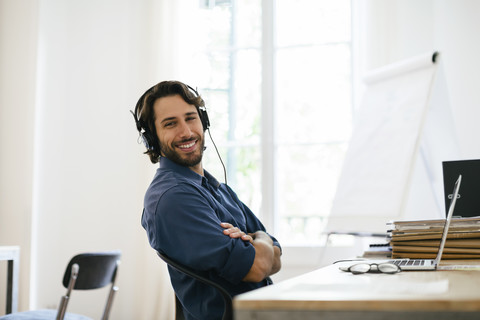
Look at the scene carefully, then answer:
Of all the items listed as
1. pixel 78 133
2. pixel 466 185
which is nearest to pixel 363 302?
pixel 466 185

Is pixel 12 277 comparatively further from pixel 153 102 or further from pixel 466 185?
pixel 466 185

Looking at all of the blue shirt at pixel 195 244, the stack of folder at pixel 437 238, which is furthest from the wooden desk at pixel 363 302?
the stack of folder at pixel 437 238

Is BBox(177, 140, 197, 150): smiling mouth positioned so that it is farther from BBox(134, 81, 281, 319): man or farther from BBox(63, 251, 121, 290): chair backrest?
BBox(63, 251, 121, 290): chair backrest

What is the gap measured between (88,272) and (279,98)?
1.98 meters

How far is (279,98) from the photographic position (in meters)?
3.90

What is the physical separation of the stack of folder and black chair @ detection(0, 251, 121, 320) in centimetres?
134

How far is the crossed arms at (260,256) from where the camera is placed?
5.15ft

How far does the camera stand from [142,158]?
12.8ft

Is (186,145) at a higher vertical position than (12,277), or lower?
higher

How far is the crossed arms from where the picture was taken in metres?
1.57

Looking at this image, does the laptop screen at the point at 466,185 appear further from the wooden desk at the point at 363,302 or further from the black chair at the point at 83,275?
the black chair at the point at 83,275

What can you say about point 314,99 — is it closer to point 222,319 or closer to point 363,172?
point 363,172

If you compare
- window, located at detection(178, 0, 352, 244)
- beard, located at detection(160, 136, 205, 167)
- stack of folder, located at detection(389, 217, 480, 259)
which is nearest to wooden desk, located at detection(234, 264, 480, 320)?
stack of folder, located at detection(389, 217, 480, 259)

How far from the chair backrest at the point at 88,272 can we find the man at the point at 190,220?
2.41ft
